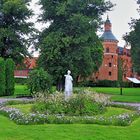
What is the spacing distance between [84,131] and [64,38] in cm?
2976

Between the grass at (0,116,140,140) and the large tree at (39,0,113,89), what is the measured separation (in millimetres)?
28139

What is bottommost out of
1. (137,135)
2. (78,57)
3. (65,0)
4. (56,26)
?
(137,135)

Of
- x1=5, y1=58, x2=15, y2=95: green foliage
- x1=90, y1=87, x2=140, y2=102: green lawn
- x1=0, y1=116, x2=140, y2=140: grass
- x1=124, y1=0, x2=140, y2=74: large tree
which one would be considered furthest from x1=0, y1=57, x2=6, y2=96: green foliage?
x1=0, y1=116, x2=140, y2=140: grass

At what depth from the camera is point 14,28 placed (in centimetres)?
4925

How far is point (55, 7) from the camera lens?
149 feet

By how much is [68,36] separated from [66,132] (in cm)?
3107

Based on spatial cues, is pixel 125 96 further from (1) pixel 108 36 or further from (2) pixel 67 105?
(1) pixel 108 36

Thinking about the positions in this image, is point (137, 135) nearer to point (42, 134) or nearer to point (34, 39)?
point (42, 134)

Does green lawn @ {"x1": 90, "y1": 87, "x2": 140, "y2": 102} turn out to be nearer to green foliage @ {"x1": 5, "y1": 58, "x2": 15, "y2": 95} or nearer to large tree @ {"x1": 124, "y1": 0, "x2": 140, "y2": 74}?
large tree @ {"x1": 124, "y1": 0, "x2": 140, "y2": 74}

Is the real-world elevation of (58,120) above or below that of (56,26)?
below

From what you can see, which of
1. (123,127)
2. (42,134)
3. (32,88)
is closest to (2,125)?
(42,134)

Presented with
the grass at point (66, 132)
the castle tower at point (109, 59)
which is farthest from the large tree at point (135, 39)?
the castle tower at point (109, 59)

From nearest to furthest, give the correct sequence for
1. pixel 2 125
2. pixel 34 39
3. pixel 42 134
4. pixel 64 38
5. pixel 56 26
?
1. pixel 42 134
2. pixel 2 125
3. pixel 64 38
4. pixel 56 26
5. pixel 34 39

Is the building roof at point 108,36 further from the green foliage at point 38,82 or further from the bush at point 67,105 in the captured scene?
the bush at point 67,105
